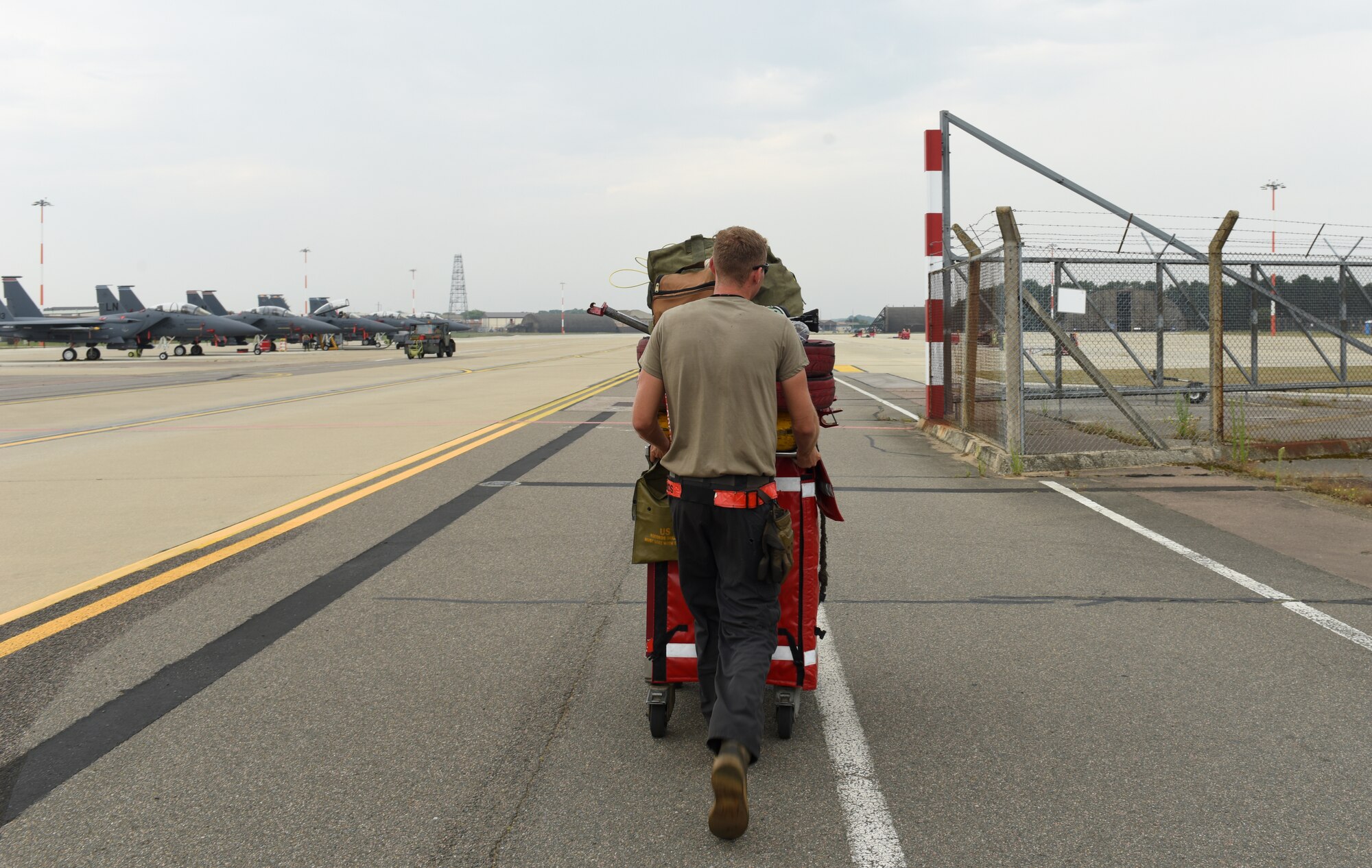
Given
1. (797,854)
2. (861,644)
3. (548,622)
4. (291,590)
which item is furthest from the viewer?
(291,590)

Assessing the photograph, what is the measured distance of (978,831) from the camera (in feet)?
9.95

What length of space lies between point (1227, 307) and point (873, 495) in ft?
21.9

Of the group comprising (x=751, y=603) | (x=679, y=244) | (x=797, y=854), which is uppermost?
(x=679, y=244)

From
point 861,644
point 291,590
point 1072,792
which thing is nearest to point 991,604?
point 861,644

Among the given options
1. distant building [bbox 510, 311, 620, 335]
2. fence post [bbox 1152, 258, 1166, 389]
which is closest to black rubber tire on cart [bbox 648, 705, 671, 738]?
fence post [bbox 1152, 258, 1166, 389]

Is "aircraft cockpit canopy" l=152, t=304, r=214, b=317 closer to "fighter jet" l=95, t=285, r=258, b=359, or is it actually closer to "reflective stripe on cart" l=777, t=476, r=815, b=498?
"fighter jet" l=95, t=285, r=258, b=359

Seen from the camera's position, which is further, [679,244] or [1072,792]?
[679,244]

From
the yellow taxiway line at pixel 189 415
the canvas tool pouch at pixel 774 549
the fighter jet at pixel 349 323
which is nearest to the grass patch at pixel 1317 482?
the canvas tool pouch at pixel 774 549

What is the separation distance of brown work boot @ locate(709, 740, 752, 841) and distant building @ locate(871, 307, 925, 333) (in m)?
134

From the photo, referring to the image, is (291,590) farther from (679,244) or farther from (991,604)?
(991,604)

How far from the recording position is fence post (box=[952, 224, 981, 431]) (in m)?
12.3

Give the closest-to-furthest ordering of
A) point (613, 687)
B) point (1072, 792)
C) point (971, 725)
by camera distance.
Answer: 1. point (1072, 792)
2. point (971, 725)
3. point (613, 687)

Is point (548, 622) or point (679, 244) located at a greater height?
point (679, 244)

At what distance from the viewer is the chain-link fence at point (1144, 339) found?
10.9 m
